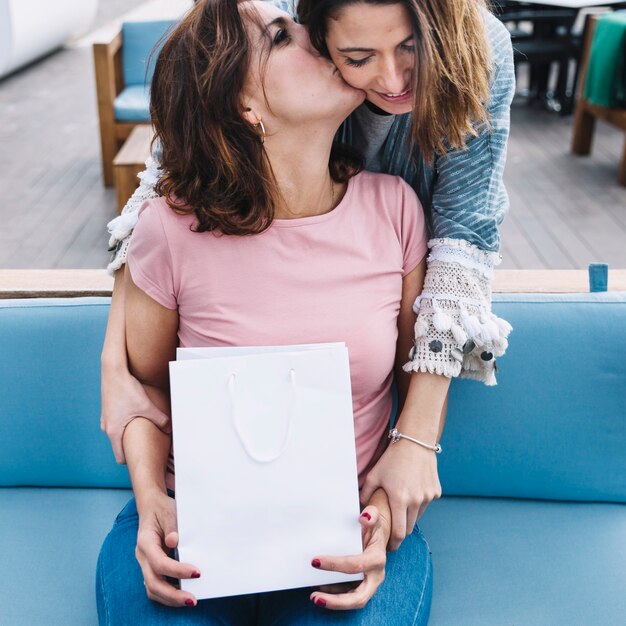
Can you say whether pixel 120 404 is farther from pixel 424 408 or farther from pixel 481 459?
pixel 481 459

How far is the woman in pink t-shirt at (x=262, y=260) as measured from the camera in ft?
3.83

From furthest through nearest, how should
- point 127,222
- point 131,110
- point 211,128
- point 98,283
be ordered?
1. point 131,110
2. point 98,283
3. point 127,222
4. point 211,128

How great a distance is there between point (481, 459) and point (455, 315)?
41 cm

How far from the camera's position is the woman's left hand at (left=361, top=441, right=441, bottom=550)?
121cm

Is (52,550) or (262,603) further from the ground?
(262,603)

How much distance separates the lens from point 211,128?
1.20 meters

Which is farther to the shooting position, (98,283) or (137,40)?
(137,40)

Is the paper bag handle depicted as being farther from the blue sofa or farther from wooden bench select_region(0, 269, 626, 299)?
wooden bench select_region(0, 269, 626, 299)

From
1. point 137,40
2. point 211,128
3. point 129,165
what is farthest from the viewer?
point 137,40

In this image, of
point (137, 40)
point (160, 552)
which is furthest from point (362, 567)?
point (137, 40)

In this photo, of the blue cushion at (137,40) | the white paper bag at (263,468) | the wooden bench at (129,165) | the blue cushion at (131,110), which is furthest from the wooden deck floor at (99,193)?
the white paper bag at (263,468)

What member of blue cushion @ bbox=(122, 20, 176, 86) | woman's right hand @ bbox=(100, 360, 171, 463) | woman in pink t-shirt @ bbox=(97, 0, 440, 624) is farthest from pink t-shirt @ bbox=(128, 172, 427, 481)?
blue cushion @ bbox=(122, 20, 176, 86)

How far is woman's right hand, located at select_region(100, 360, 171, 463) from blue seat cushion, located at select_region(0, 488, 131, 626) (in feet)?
0.88

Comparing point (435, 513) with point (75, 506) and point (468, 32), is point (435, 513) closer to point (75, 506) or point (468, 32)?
point (75, 506)
